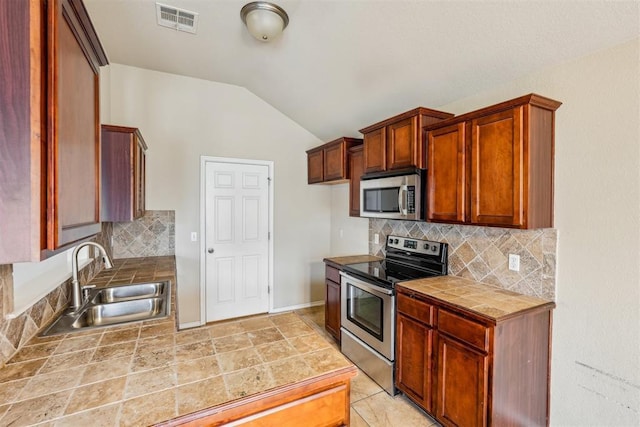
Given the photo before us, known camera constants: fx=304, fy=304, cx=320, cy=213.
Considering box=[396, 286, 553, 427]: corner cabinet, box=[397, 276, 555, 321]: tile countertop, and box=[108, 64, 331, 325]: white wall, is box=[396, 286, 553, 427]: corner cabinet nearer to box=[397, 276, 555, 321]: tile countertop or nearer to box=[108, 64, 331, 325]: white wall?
box=[397, 276, 555, 321]: tile countertop

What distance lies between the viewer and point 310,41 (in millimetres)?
2480

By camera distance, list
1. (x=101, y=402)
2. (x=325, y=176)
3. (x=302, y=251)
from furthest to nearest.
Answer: (x=302, y=251)
(x=325, y=176)
(x=101, y=402)

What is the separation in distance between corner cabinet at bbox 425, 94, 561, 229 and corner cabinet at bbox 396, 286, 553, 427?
23.6 inches

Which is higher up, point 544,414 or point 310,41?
point 310,41

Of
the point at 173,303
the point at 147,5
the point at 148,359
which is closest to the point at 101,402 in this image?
the point at 148,359

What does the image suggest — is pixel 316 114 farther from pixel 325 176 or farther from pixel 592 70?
pixel 592 70

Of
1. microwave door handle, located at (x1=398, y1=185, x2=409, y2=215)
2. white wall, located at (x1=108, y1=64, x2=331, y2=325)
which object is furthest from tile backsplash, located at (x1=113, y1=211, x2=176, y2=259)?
microwave door handle, located at (x1=398, y1=185, x2=409, y2=215)

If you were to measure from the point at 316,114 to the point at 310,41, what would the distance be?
1.20m

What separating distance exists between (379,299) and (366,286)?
18 centimetres

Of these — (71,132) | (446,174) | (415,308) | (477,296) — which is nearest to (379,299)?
(415,308)

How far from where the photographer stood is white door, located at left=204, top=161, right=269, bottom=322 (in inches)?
147

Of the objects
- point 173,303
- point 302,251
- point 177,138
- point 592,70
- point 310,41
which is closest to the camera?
point 592,70

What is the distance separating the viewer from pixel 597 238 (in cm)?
172

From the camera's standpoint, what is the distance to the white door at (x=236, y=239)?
12.2 ft
